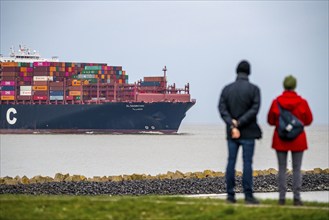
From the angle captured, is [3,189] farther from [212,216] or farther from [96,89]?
[96,89]

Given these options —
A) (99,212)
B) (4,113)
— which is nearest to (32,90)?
(4,113)

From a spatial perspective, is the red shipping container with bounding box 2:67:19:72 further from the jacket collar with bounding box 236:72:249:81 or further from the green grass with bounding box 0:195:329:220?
the jacket collar with bounding box 236:72:249:81

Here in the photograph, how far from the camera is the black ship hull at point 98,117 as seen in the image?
91.9 metres

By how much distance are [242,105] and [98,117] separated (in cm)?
8462

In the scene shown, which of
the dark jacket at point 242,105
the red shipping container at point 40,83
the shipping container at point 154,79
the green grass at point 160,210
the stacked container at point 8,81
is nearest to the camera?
the green grass at point 160,210

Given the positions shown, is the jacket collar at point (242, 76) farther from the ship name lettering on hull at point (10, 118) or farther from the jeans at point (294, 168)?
the ship name lettering on hull at point (10, 118)

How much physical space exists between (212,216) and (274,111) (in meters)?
1.56

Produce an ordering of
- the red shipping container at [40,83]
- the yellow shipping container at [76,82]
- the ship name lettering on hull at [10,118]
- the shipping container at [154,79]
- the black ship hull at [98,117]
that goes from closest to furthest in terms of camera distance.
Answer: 1. the black ship hull at [98,117]
2. the yellow shipping container at [76,82]
3. the red shipping container at [40,83]
4. the ship name lettering on hull at [10,118]
5. the shipping container at [154,79]

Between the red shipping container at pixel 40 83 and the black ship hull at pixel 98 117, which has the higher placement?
the red shipping container at pixel 40 83

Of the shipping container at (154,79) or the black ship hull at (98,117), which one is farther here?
the shipping container at (154,79)

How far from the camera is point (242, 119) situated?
9.84m

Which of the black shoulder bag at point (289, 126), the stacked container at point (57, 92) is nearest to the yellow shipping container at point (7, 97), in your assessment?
the stacked container at point (57, 92)

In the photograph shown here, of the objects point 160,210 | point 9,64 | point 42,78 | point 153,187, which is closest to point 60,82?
point 42,78

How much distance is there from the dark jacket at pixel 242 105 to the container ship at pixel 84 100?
265ft
